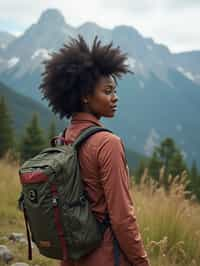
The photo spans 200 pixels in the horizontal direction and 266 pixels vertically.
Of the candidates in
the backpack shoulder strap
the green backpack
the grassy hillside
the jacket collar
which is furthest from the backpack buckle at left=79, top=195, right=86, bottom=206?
the grassy hillside

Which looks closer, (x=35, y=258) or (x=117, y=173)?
(x=117, y=173)

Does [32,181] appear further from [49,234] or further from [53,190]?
[49,234]

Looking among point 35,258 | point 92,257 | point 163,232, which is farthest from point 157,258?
point 92,257

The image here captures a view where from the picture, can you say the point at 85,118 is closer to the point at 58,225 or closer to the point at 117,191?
the point at 117,191

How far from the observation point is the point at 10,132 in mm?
33344

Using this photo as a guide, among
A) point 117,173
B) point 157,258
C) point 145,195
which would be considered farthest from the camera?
point 145,195

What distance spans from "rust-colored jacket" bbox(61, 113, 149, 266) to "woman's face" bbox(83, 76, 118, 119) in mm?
253

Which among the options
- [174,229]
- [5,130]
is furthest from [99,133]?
[5,130]

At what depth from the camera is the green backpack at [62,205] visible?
2.39m

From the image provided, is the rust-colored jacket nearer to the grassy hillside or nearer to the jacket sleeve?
the jacket sleeve

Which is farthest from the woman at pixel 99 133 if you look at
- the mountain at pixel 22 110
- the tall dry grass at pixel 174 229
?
the mountain at pixel 22 110

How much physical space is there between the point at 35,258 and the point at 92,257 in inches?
112

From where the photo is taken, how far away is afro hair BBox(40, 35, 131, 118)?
8.75 feet

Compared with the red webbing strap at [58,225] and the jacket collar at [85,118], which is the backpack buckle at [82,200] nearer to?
the red webbing strap at [58,225]
